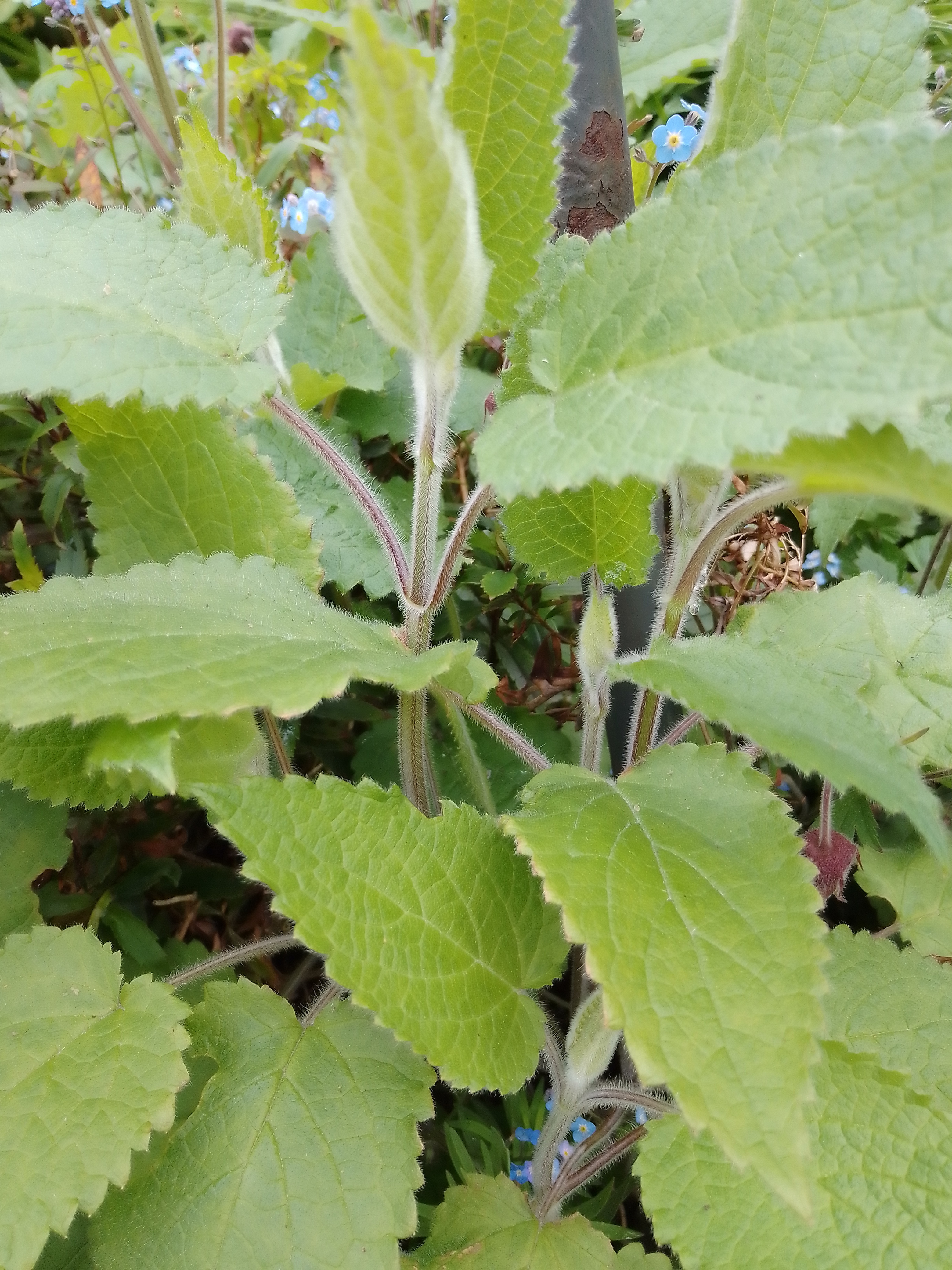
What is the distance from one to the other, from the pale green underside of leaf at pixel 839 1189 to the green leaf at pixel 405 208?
2.34 feet

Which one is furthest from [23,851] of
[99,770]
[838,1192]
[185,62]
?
[185,62]

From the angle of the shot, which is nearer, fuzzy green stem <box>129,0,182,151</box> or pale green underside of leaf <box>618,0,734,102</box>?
fuzzy green stem <box>129,0,182,151</box>

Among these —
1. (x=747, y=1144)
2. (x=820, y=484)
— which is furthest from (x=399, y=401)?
(x=747, y=1144)

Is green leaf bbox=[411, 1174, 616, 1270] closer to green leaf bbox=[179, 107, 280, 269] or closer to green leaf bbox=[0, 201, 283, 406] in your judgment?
green leaf bbox=[0, 201, 283, 406]

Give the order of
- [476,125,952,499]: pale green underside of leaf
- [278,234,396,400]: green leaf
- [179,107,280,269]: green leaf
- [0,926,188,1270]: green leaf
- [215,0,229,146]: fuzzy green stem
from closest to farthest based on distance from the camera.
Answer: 1. [476,125,952,499]: pale green underside of leaf
2. [0,926,188,1270]: green leaf
3. [179,107,280,269]: green leaf
4. [278,234,396,400]: green leaf
5. [215,0,229,146]: fuzzy green stem

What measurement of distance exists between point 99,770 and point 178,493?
336 mm

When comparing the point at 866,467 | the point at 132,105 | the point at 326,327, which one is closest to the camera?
the point at 866,467

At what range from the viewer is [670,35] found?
1740 mm

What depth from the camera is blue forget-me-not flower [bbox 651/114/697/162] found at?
54.4 inches

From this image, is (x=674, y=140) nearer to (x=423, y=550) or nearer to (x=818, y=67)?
(x=818, y=67)

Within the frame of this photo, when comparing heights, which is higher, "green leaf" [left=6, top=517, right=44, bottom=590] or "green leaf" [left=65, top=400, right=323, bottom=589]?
"green leaf" [left=65, top=400, right=323, bottom=589]

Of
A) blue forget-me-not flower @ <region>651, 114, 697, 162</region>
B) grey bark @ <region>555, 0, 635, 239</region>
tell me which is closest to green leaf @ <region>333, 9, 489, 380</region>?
grey bark @ <region>555, 0, 635, 239</region>

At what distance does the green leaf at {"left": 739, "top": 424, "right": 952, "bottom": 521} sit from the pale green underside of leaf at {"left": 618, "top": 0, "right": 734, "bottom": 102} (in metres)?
1.32

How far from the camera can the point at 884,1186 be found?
799mm
